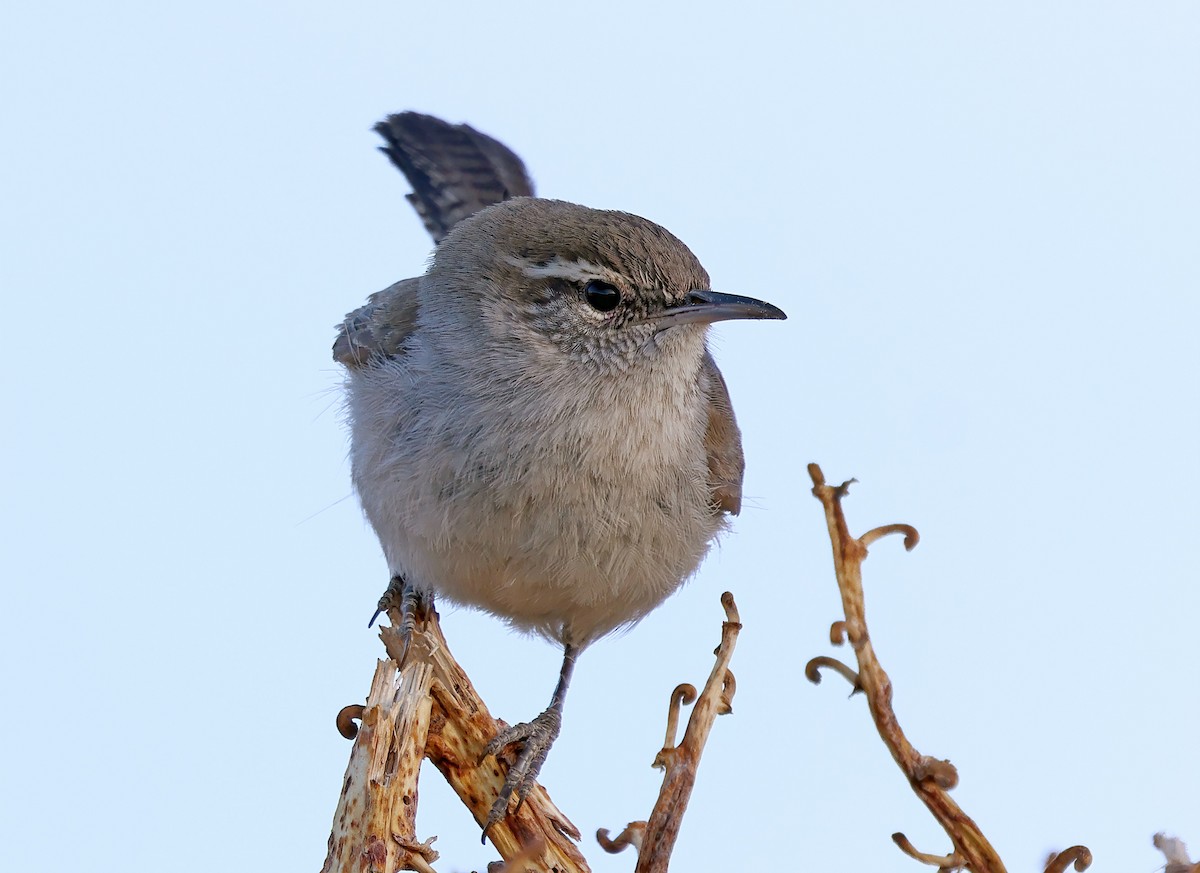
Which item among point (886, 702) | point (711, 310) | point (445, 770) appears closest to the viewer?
point (886, 702)

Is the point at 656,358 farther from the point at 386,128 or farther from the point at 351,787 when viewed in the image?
the point at 386,128

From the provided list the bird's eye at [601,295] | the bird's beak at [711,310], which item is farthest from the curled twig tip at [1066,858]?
the bird's eye at [601,295]

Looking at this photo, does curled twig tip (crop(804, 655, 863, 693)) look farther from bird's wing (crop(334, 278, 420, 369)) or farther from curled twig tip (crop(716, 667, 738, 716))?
bird's wing (crop(334, 278, 420, 369))

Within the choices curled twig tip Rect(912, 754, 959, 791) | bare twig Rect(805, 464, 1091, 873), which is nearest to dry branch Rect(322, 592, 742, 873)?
bare twig Rect(805, 464, 1091, 873)

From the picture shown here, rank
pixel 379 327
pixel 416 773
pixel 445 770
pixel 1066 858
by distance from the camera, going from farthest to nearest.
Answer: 1. pixel 379 327
2. pixel 445 770
3. pixel 416 773
4. pixel 1066 858

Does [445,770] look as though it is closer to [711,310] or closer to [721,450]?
[711,310]

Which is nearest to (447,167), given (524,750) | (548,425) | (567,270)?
(567,270)

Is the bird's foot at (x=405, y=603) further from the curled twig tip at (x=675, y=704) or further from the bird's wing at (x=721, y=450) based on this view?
the curled twig tip at (x=675, y=704)
